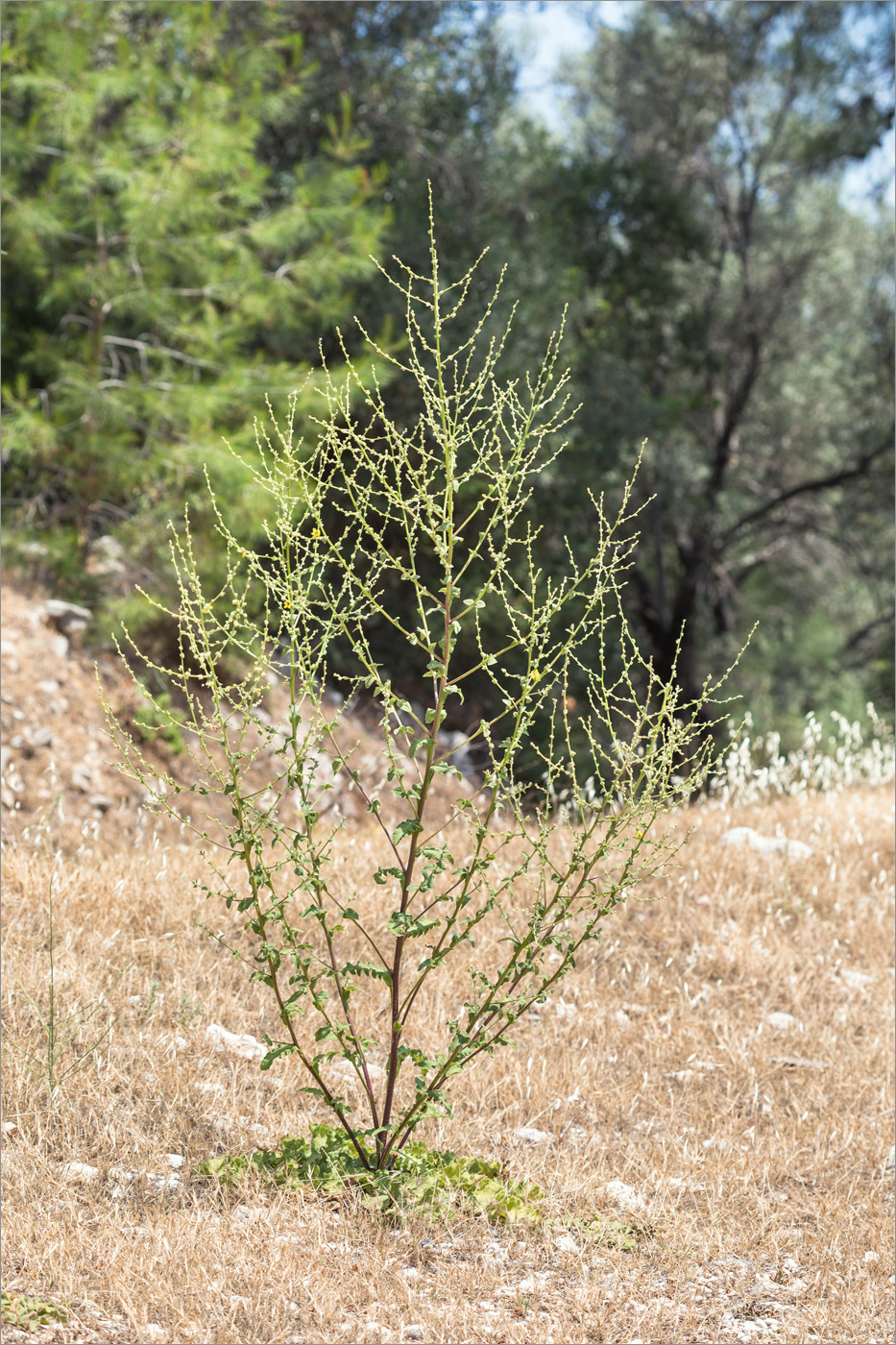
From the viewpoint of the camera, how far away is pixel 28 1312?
2.36 m

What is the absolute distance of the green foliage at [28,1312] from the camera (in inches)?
92.1

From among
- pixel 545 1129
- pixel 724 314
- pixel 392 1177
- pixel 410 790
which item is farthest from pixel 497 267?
pixel 392 1177

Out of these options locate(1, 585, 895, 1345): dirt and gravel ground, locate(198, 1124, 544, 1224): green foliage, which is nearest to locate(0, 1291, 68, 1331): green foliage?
locate(1, 585, 895, 1345): dirt and gravel ground

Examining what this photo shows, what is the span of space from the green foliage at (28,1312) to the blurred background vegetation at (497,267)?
210 cm

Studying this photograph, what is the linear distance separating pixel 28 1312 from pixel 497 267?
934cm

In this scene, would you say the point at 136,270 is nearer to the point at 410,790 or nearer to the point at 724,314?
the point at 410,790

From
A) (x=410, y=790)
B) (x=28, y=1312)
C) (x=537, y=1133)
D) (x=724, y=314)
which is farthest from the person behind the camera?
(x=724, y=314)

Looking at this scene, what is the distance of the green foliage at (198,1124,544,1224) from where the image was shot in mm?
2869

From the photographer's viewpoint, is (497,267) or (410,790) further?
(497,267)

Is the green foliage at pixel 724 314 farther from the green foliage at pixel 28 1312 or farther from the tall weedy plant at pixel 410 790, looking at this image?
the green foliage at pixel 28 1312

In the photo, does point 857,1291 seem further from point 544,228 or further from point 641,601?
point 641,601

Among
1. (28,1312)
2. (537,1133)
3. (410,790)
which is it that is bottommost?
(28,1312)

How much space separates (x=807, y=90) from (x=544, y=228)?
4.31m

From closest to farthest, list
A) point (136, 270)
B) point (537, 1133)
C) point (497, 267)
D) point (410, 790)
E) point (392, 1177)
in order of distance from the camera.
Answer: point (392, 1177)
point (410, 790)
point (537, 1133)
point (136, 270)
point (497, 267)
